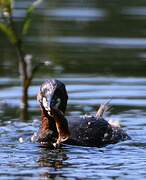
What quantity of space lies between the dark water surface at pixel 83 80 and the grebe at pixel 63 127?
7.0 inches

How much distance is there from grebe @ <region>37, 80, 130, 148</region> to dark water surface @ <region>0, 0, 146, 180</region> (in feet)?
0.58

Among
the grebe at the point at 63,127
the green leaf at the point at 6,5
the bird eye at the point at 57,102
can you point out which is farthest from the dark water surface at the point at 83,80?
the green leaf at the point at 6,5

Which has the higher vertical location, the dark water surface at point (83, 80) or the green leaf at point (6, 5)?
the green leaf at point (6, 5)

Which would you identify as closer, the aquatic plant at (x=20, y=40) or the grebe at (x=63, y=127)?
the grebe at (x=63, y=127)

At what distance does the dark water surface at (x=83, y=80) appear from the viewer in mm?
9500

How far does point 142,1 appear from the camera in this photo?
75.4 feet

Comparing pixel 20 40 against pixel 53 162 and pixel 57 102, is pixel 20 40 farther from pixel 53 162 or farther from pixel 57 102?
pixel 53 162

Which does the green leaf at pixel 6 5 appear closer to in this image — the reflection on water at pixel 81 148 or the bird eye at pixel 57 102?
the reflection on water at pixel 81 148

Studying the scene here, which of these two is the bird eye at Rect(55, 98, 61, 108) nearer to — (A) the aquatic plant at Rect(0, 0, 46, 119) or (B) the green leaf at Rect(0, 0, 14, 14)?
(A) the aquatic plant at Rect(0, 0, 46, 119)

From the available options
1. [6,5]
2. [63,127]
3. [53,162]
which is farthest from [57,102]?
[6,5]

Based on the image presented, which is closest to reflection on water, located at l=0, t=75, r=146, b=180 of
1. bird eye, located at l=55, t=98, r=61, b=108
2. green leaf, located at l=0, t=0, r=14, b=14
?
bird eye, located at l=55, t=98, r=61, b=108

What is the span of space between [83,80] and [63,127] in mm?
4080

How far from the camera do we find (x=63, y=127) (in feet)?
34.5

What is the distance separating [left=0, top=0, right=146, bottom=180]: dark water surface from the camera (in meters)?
9.50
